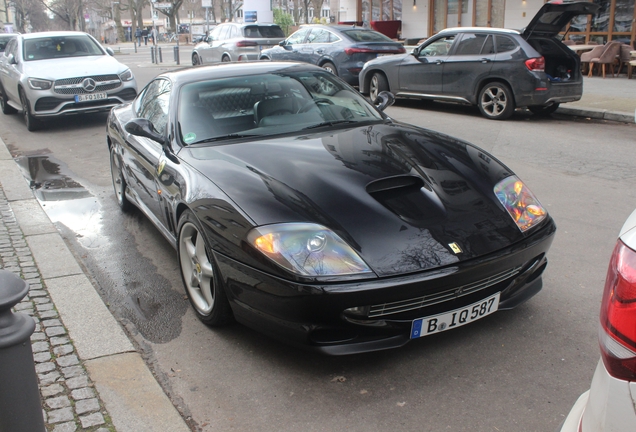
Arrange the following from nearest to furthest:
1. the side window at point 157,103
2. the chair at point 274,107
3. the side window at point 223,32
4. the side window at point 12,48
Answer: the chair at point 274,107 < the side window at point 157,103 < the side window at point 12,48 < the side window at point 223,32

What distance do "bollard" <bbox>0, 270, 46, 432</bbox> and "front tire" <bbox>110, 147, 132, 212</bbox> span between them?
3847 mm

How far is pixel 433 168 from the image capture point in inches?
143

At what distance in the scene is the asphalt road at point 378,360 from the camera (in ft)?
9.29

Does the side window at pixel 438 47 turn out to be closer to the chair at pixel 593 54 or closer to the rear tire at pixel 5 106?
the chair at pixel 593 54

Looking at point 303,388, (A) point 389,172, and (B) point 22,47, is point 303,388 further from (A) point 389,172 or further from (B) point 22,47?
(B) point 22,47

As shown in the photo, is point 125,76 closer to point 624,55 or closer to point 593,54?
point 593,54

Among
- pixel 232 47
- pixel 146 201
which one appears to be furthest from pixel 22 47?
pixel 232 47

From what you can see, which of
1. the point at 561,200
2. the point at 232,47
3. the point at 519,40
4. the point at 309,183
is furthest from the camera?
the point at 232,47

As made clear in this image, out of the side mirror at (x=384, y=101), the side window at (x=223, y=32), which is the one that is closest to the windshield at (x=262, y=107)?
the side mirror at (x=384, y=101)

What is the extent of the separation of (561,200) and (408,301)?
12.2 feet

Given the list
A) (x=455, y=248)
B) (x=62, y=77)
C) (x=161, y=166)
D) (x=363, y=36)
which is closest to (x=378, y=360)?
(x=455, y=248)

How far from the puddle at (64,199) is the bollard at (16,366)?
3.23 metres

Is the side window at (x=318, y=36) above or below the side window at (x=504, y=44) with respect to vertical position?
above

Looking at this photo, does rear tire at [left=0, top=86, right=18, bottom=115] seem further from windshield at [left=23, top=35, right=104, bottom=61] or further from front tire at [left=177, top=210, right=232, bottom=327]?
front tire at [left=177, top=210, right=232, bottom=327]
